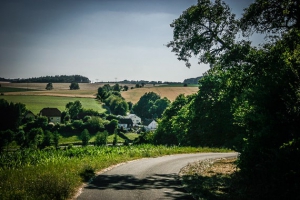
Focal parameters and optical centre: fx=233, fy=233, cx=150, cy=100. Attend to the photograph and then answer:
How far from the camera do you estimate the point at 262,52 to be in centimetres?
1448

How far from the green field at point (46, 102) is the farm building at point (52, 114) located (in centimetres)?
285

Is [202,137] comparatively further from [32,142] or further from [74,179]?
[32,142]

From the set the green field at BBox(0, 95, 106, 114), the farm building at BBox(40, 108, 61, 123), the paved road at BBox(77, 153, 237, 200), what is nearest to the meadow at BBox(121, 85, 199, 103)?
the green field at BBox(0, 95, 106, 114)

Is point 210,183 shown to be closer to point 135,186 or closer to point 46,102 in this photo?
point 135,186

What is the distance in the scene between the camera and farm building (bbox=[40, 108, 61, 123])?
9662cm

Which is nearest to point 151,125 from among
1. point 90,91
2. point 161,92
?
point 161,92

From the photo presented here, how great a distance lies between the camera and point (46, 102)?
108688mm

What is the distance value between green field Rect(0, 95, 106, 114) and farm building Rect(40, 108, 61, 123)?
9.35 feet

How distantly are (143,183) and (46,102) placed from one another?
352ft

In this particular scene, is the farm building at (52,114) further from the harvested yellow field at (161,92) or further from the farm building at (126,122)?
the harvested yellow field at (161,92)

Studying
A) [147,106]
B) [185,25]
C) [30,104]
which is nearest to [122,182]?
[185,25]

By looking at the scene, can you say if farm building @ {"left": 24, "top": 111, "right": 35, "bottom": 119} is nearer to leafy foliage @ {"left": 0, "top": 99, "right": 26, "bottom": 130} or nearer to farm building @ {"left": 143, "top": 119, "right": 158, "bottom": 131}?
leafy foliage @ {"left": 0, "top": 99, "right": 26, "bottom": 130}

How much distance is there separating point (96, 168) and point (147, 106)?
129896 mm

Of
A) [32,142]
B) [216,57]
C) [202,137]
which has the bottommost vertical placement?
[32,142]
